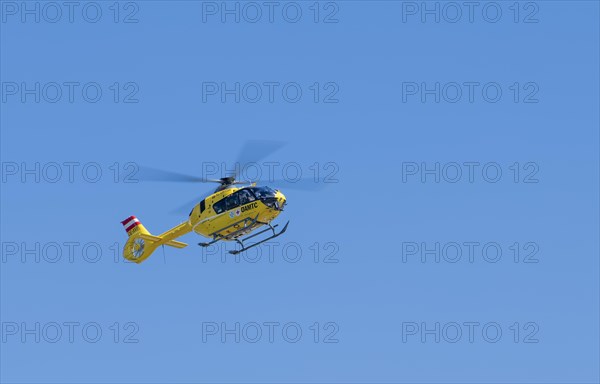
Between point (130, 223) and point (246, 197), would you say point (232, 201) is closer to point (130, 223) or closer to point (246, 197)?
point (246, 197)

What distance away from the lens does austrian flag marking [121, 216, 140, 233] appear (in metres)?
98.2

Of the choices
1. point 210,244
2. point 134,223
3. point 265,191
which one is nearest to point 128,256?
point 134,223

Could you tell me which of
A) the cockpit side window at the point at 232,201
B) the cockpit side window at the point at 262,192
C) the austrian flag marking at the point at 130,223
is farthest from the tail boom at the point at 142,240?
the cockpit side window at the point at 262,192

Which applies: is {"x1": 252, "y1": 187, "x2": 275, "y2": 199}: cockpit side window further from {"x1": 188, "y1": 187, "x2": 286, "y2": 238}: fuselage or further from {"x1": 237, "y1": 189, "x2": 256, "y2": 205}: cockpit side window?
{"x1": 237, "y1": 189, "x2": 256, "y2": 205}: cockpit side window

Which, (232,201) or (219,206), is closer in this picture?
(232,201)

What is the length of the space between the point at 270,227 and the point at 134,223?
14016 millimetres

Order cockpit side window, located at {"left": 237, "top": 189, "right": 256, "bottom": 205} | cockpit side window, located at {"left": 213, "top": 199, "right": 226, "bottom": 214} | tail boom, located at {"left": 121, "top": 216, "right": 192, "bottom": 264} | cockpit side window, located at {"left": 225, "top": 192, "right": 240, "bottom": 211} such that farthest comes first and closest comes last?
tail boom, located at {"left": 121, "top": 216, "right": 192, "bottom": 264}, cockpit side window, located at {"left": 213, "top": 199, "right": 226, "bottom": 214}, cockpit side window, located at {"left": 225, "top": 192, "right": 240, "bottom": 211}, cockpit side window, located at {"left": 237, "top": 189, "right": 256, "bottom": 205}

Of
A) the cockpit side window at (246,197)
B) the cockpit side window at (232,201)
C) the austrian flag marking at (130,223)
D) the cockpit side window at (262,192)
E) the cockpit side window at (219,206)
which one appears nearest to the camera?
the cockpit side window at (262,192)

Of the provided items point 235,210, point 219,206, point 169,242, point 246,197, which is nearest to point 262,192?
point 246,197

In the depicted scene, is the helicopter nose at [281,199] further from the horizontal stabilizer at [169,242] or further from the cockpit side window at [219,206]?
the horizontal stabilizer at [169,242]

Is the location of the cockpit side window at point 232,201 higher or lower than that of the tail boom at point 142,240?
higher

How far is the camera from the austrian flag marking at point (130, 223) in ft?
322

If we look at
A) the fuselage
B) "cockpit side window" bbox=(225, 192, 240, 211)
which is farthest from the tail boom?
"cockpit side window" bbox=(225, 192, 240, 211)

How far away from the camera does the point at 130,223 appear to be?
9850 centimetres
